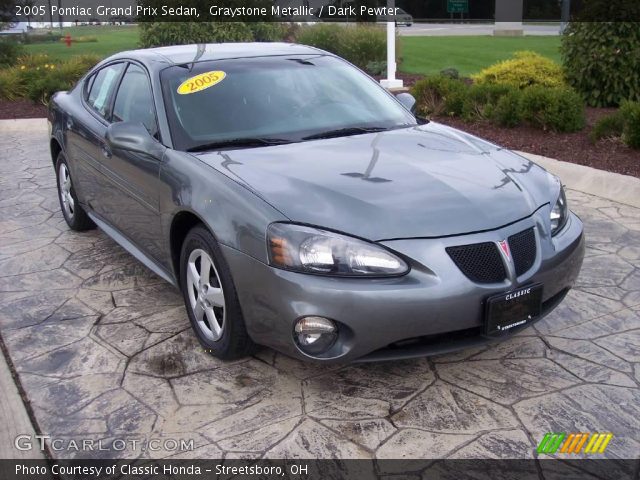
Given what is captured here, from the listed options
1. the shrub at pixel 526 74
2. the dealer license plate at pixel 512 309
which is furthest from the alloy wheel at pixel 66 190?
the shrub at pixel 526 74

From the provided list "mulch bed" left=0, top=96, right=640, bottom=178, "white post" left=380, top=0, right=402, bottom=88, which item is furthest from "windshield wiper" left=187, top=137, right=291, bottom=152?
"white post" left=380, top=0, right=402, bottom=88

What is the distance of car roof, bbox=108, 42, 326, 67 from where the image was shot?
15.0ft

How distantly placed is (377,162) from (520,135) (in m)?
5.43

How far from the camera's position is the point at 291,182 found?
11.3 feet

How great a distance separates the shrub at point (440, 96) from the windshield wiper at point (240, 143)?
20.4ft

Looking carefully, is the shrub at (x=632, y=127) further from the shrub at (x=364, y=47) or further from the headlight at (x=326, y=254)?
the shrub at (x=364, y=47)

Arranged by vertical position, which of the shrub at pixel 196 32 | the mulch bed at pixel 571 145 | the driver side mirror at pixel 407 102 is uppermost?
the shrub at pixel 196 32

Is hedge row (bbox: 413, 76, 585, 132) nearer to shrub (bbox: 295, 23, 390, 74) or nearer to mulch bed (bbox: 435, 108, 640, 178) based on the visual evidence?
mulch bed (bbox: 435, 108, 640, 178)

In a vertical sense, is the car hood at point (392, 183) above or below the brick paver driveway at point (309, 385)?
above

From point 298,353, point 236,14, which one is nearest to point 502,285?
point 298,353

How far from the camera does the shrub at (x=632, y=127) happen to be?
720 cm

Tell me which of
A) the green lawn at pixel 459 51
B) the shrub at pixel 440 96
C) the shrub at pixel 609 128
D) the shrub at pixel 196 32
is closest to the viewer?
the shrub at pixel 609 128

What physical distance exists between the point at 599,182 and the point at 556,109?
184cm

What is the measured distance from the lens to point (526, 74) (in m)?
10.2
